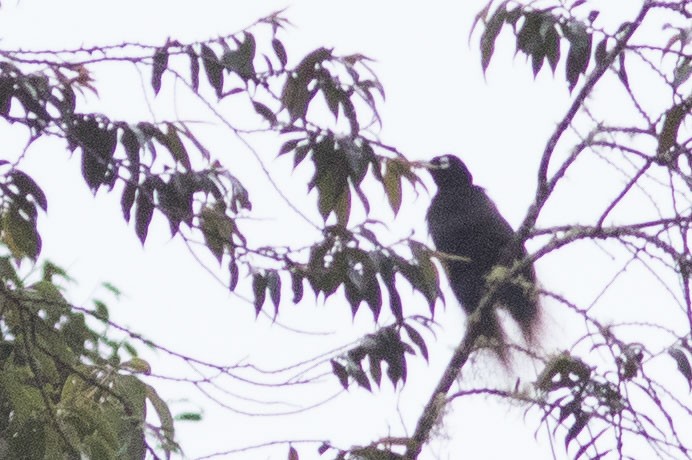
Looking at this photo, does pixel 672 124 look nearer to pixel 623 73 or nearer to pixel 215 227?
pixel 623 73

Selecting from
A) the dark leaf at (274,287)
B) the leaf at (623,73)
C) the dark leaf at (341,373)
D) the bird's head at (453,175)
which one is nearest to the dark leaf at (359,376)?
the dark leaf at (341,373)

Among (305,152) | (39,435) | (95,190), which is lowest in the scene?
(39,435)

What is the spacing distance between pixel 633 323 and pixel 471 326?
892 mm

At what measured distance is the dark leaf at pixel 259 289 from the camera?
1972 mm

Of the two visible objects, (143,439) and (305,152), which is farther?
(305,152)

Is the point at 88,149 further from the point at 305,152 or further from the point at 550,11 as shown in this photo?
the point at 550,11

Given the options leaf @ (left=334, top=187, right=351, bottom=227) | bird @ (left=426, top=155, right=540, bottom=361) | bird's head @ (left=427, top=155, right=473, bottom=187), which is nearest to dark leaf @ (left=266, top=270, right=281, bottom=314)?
leaf @ (left=334, top=187, right=351, bottom=227)

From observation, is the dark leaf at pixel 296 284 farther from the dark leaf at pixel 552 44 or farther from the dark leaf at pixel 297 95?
the dark leaf at pixel 552 44

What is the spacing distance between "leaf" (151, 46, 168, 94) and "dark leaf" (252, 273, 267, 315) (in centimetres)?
34

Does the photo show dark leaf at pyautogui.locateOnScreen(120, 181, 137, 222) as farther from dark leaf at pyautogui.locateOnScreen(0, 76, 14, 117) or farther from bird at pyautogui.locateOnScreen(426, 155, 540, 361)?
bird at pyautogui.locateOnScreen(426, 155, 540, 361)

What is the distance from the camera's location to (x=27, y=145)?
1830 millimetres

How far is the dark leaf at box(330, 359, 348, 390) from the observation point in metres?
2.09

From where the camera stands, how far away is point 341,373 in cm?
210

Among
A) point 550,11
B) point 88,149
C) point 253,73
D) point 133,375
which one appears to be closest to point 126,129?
point 88,149
